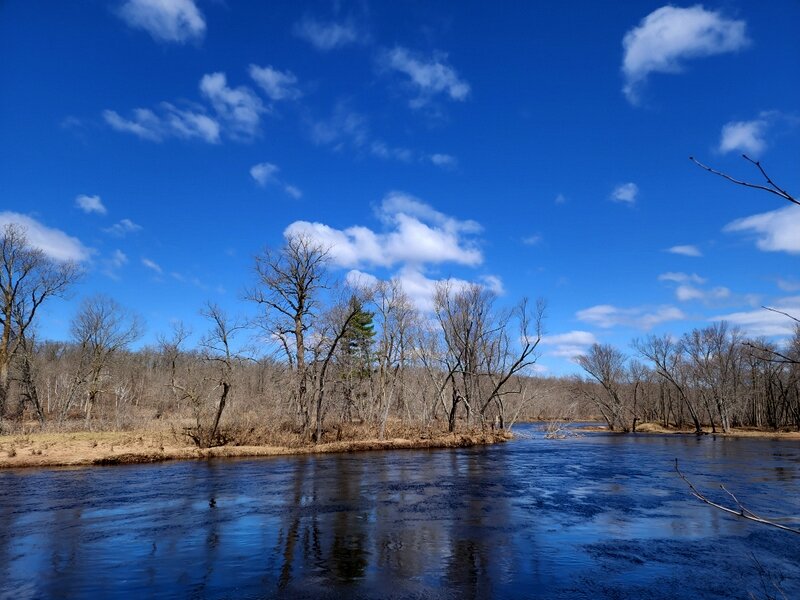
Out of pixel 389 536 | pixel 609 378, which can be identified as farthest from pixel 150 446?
pixel 609 378

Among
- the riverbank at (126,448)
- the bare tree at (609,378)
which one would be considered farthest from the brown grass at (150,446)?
the bare tree at (609,378)

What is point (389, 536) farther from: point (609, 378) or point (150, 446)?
point (609, 378)

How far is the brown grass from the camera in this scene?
27.9m

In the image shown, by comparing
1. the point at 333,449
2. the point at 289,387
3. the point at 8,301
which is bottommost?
the point at 333,449

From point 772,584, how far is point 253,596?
994cm

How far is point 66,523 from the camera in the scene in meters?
14.6

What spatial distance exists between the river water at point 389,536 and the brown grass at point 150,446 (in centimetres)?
339

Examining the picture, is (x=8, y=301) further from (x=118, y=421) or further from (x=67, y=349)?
(x=67, y=349)

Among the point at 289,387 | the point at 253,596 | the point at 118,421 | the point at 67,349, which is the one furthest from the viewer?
the point at 67,349

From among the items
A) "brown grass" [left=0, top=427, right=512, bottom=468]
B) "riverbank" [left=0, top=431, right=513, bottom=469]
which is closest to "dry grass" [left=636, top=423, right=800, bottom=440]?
"brown grass" [left=0, top=427, right=512, bottom=468]

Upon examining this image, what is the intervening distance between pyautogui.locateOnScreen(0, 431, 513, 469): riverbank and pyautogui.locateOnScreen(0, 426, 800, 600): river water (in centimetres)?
323

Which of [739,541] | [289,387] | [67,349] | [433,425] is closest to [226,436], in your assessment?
[289,387]

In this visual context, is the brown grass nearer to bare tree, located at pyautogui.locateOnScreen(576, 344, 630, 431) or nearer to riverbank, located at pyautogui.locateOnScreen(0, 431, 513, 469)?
riverbank, located at pyautogui.locateOnScreen(0, 431, 513, 469)

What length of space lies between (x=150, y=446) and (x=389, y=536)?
23.8 m
